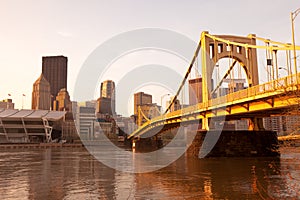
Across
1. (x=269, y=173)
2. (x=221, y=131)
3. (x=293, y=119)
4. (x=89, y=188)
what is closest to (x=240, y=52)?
(x=221, y=131)

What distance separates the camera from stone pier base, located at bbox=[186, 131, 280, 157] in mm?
40281

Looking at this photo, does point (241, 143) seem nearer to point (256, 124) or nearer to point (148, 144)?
point (256, 124)

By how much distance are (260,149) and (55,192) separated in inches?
1201

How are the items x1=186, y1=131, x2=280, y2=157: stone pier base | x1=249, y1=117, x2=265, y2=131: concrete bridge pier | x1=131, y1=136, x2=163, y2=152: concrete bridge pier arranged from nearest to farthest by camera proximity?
x1=186, y1=131, x2=280, y2=157: stone pier base
x1=249, y1=117, x2=265, y2=131: concrete bridge pier
x1=131, y1=136, x2=163, y2=152: concrete bridge pier

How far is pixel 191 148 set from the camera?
145ft

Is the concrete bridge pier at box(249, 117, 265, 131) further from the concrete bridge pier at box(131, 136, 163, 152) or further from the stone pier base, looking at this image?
the concrete bridge pier at box(131, 136, 163, 152)

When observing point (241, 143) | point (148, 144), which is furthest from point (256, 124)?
point (148, 144)

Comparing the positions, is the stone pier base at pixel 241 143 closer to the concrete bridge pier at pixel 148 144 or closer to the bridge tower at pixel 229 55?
the bridge tower at pixel 229 55

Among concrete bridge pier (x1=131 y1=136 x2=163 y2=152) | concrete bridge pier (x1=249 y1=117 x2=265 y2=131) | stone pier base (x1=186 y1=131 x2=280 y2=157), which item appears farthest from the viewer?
concrete bridge pier (x1=131 y1=136 x2=163 y2=152)

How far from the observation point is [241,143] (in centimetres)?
4072

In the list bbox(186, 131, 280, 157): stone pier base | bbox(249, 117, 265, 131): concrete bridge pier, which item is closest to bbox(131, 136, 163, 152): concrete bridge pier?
bbox(249, 117, 265, 131): concrete bridge pier

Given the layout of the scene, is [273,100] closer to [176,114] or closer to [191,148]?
[191,148]

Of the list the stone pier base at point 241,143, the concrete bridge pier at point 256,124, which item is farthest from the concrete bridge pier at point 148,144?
the stone pier base at point 241,143

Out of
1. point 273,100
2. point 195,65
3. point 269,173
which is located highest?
point 195,65
